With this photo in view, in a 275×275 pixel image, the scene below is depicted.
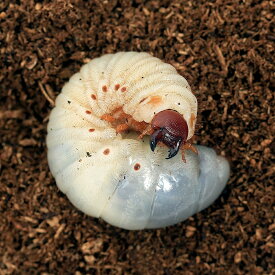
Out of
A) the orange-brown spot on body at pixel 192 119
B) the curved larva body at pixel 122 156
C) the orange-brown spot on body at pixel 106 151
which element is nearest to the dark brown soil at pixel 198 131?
the curved larva body at pixel 122 156

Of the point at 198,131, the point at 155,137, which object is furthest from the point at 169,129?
the point at 198,131

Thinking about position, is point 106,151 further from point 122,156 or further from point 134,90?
point 134,90

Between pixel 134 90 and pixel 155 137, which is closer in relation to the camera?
pixel 155 137

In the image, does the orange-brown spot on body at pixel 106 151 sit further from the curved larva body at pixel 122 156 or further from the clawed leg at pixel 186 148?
Answer: the clawed leg at pixel 186 148

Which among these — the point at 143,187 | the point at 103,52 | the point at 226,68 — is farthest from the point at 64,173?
the point at 226,68

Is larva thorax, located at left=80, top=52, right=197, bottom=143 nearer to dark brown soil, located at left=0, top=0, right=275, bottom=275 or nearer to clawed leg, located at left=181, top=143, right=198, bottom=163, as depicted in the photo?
clawed leg, located at left=181, top=143, right=198, bottom=163

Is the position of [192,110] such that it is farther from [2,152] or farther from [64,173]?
[2,152]

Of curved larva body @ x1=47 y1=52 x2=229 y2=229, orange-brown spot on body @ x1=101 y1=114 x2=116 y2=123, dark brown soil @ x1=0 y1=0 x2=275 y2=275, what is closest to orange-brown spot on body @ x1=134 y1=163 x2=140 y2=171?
curved larva body @ x1=47 y1=52 x2=229 y2=229
